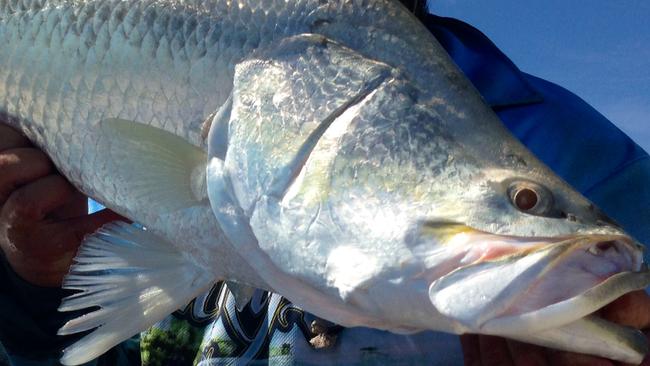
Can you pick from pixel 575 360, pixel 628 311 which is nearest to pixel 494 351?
pixel 575 360

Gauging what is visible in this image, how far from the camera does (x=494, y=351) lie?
1.75 meters

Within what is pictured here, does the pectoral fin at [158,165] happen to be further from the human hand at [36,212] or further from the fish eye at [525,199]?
the fish eye at [525,199]

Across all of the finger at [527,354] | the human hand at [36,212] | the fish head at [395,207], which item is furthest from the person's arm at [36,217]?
the finger at [527,354]

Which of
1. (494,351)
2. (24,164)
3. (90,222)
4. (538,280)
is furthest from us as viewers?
(90,222)

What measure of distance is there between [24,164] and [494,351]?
149cm

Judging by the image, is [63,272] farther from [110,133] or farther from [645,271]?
[645,271]

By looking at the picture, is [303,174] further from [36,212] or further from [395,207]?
[36,212]

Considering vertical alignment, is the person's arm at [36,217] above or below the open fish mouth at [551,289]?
below

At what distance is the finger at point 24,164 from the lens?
230 cm

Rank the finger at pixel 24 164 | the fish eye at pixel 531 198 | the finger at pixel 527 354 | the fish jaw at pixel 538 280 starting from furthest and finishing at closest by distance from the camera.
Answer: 1. the finger at pixel 24 164
2. the finger at pixel 527 354
3. the fish eye at pixel 531 198
4. the fish jaw at pixel 538 280

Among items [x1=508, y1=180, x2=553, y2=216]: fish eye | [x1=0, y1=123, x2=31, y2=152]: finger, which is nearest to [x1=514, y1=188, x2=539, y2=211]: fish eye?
[x1=508, y1=180, x2=553, y2=216]: fish eye

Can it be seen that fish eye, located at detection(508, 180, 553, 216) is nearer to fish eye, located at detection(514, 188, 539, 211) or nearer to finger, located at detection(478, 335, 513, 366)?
fish eye, located at detection(514, 188, 539, 211)

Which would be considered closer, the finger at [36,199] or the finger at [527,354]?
the finger at [527,354]

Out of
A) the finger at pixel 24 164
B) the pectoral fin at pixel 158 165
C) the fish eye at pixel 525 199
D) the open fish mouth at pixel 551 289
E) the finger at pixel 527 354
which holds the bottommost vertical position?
the finger at pixel 24 164
